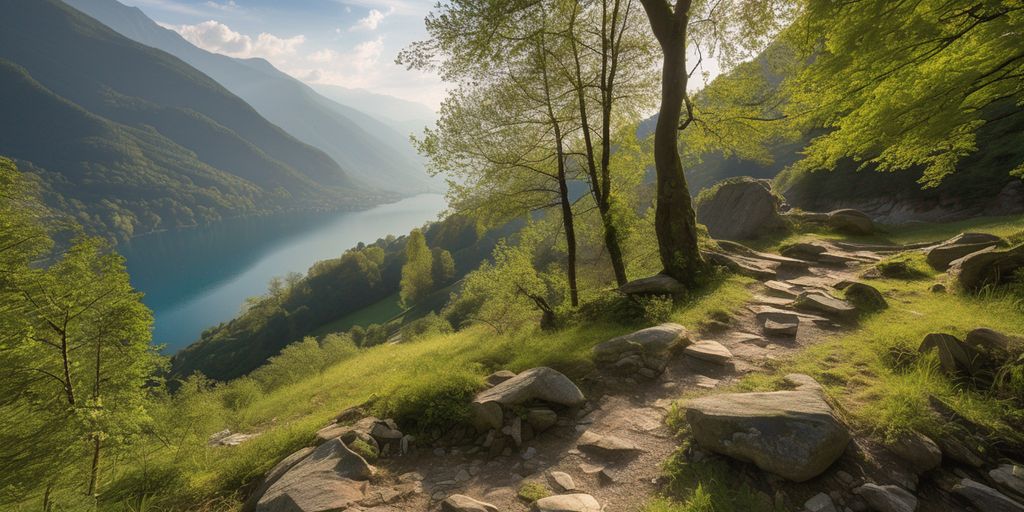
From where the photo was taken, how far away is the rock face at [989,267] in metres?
8.02

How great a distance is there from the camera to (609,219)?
13.3 m

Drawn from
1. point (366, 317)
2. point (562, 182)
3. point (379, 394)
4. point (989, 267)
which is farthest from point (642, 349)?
point (366, 317)

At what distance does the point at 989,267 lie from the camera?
27.4 feet

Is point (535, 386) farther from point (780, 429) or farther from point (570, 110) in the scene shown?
point (570, 110)

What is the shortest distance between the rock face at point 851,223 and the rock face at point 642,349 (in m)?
20.0

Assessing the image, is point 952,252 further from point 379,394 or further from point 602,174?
point 379,394

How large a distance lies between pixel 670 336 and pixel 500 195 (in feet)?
27.6

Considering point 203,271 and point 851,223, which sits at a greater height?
point 851,223

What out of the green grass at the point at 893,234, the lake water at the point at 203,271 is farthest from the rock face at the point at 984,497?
the lake water at the point at 203,271

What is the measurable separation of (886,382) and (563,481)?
494cm

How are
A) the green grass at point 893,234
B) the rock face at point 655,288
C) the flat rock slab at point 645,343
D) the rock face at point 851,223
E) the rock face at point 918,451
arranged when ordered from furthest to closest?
the rock face at point 851,223
the green grass at point 893,234
the rock face at point 655,288
the flat rock slab at point 645,343
the rock face at point 918,451

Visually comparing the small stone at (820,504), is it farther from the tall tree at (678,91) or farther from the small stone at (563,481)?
the tall tree at (678,91)

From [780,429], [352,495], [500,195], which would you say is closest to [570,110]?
[500,195]

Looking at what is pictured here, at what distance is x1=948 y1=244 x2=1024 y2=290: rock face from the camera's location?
802cm
